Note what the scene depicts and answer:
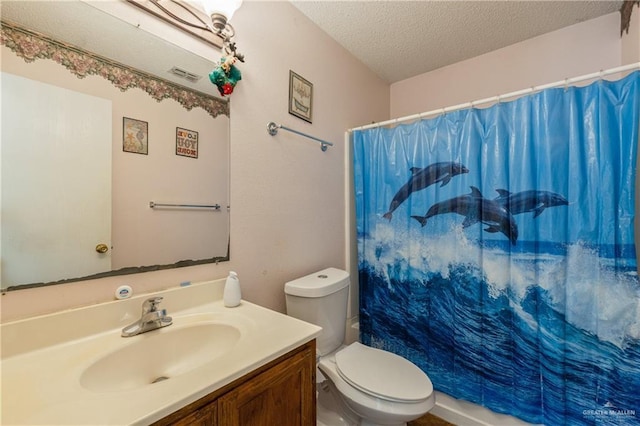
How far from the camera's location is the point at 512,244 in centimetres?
137

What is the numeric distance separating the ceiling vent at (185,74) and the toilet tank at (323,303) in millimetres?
1028

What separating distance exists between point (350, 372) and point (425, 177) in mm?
1154

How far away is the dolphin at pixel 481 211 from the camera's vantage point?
1378 millimetres

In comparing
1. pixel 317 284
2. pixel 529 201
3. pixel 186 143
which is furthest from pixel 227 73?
pixel 529 201

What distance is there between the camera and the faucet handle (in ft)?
2.92

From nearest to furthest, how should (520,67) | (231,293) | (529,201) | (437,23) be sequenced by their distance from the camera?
1. (231,293)
2. (529,201)
3. (437,23)
4. (520,67)

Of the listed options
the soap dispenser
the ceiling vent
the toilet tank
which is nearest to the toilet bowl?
the toilet tank

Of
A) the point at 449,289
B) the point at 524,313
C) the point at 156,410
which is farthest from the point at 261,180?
the point at 524,313

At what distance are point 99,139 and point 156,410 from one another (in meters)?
0.82

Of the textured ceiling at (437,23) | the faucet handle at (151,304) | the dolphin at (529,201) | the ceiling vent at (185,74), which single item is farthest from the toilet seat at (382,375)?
the textured ceiling at (437,23)

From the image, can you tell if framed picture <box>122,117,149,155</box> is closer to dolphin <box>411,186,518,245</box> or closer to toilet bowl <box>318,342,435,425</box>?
toilet bowl <box>318,342,435,425</box>

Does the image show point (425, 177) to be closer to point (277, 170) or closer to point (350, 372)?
point (277, 170)

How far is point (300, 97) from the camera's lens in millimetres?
1569

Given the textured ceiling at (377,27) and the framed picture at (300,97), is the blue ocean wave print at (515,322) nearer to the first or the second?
the framed picture at (300,97)
